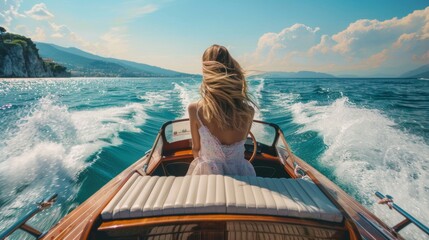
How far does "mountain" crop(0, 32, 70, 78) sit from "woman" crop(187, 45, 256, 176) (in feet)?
293

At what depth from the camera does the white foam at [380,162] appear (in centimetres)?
391

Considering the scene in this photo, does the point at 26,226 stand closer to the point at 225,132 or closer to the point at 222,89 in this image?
the point at 225,132

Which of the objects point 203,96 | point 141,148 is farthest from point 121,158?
point 203,96

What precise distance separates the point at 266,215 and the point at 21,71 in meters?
101

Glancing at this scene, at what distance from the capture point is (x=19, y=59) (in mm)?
76312

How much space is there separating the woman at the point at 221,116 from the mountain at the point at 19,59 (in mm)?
89397

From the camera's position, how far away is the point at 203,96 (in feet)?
6.87

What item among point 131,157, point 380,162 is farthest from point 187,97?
point 380,162

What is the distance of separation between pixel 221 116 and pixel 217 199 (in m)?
0.74

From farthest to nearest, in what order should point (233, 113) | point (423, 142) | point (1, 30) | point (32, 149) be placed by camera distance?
1. point (1, 30)
2. point (423, 142)
3. point (32, 149)
4. point (233, 113)

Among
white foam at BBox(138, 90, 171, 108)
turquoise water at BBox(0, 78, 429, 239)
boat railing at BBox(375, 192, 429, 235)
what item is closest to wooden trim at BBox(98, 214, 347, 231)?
boat railing at BBox(375, 192, 429, 235)

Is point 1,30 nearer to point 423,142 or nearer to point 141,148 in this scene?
point 141,148

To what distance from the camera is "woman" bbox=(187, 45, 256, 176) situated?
201cm

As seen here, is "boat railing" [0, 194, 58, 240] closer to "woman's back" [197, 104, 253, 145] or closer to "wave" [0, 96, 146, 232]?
"woman's back" [197, 104, 253, 145]
